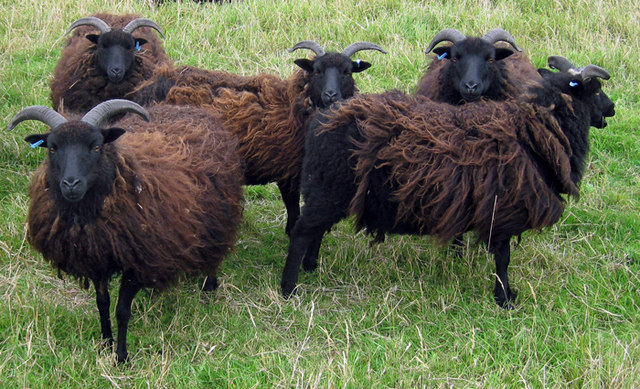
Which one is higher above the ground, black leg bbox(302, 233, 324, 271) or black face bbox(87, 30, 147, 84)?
black face bbox(87, 30, 147, 84)

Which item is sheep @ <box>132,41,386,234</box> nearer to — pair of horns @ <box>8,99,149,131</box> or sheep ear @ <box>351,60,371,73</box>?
sheep ear @ <box>351,60,371,73</box>

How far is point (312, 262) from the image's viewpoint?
240 inches

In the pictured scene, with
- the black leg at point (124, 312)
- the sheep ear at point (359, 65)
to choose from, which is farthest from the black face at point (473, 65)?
the black leg at point (124, 312)

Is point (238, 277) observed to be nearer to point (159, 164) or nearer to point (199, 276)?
point (199, 276)

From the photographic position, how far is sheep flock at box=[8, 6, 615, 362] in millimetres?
4488

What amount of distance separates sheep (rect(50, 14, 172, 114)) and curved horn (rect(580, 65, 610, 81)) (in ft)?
13.8

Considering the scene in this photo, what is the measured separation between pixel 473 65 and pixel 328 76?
134cm

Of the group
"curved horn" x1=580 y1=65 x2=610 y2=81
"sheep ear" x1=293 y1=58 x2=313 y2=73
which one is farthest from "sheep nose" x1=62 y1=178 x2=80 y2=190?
"curved horn" x1=580 y1=65 x2=610 y2=81

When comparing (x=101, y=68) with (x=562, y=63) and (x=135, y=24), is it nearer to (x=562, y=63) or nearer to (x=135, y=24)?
(x=135, y=24)

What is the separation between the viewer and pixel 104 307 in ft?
15.6

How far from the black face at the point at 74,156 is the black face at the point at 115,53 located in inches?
118

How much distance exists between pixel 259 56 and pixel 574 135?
16.9 feet

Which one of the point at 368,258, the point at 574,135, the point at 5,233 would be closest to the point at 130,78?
the point at 5,233

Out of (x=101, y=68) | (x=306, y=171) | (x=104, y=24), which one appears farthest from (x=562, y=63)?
(x=104, y=24)
